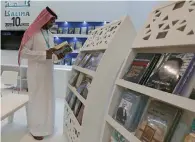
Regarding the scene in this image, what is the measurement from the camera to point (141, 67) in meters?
1.12

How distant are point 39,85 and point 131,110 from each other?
198 cm

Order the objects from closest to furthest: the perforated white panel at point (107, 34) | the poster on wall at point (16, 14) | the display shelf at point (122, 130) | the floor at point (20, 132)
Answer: the display shelf at point (122, 130)
the perforated white panel at point (107, 34)
the floor at point (20, 132)
the poster on wall at point (16, 14)

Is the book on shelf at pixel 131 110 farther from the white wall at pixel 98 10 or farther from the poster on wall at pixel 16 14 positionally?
the poster on wall at pixel 16 14

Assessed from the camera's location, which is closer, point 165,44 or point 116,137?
point 165,44

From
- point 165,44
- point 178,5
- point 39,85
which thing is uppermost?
point 178,5

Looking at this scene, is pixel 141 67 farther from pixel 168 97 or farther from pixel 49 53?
pixel 49 53

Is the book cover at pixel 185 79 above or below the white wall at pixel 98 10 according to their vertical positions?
below

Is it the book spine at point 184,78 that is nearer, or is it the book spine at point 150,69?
the book spine at point 184,78

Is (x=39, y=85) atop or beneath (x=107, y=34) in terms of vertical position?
beneath

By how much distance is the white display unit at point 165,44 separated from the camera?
31.7 inches

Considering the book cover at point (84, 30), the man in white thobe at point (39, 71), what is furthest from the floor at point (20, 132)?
the book cover at point (84, 30)

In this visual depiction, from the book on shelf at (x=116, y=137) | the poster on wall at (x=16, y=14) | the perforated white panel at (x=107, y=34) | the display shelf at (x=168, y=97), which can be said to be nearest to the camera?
the display shelf at (x=168, y=97)

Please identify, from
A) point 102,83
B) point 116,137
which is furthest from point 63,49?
point 116,137

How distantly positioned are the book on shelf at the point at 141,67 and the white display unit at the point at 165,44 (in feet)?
0.11
